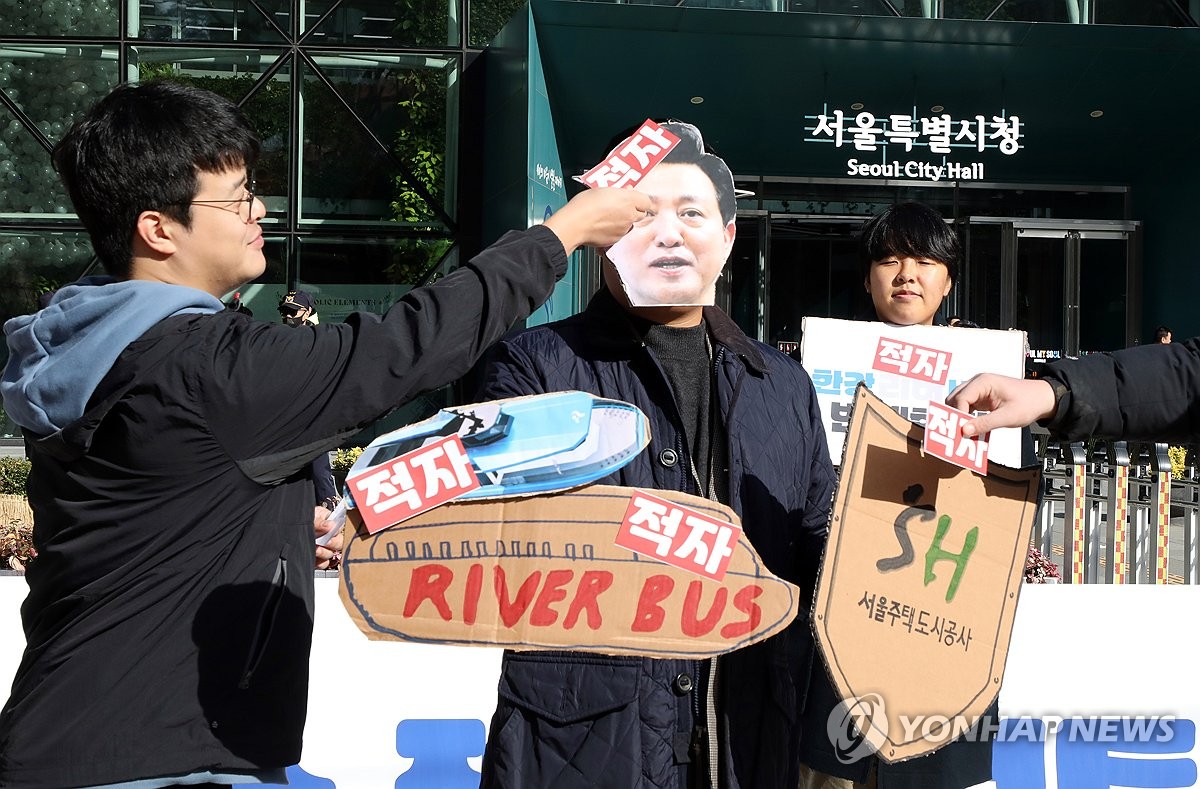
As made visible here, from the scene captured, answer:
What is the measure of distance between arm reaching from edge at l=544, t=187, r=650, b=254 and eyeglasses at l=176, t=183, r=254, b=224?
18.4 inches

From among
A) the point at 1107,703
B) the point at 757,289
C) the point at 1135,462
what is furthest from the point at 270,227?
the point at 1107,703

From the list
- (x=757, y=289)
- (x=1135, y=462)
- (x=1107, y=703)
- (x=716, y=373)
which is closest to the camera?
(x=716, y=373)

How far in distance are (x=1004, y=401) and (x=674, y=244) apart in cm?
70

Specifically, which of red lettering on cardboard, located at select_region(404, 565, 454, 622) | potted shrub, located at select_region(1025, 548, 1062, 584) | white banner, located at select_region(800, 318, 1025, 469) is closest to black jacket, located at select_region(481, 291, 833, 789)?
red lettering on cardboard, located at select_region(404, 565, 454, 622)

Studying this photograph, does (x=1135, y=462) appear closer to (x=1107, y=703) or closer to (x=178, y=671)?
(x=1107, y=703)

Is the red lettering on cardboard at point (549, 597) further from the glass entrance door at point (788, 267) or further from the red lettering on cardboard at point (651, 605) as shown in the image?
the glass entrance door at point (788, 267)

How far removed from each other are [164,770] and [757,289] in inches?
595

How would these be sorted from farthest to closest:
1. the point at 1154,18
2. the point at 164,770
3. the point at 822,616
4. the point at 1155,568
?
the point at 1154,18
the point at 1155,568
the point at 822,616
the point at 164,770

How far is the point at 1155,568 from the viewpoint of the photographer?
605cm

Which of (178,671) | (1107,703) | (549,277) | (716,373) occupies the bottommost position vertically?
(1107,703)

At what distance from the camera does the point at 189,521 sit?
1634 millimetres

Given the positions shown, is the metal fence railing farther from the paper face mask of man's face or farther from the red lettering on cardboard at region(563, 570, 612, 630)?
the red lettering on cardboard at region(563, 570, 612, 630)

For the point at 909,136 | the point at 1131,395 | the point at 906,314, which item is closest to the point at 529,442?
the point at 1131,395

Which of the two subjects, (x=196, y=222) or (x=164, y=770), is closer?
(x=164, y=770)
